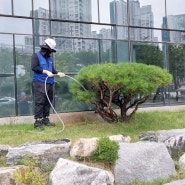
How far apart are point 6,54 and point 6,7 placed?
3.81 ft

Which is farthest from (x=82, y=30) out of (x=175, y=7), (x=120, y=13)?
(x=175, y=7)

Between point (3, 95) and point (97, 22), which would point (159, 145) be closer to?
point (3, 95)

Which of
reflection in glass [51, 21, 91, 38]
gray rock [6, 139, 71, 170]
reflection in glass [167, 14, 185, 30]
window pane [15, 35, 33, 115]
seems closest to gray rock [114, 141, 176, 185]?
gray rock [6, 139, 71, 170]

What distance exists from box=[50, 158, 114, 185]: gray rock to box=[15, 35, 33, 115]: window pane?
402 cm

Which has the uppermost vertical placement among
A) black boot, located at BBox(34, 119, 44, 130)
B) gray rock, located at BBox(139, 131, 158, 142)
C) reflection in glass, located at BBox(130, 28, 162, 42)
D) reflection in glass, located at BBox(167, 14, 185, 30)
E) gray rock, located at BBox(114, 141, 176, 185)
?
reflection in glass, located at BBox(167, 14, 185, 30)

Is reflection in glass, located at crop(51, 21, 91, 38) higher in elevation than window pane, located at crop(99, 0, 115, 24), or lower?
lower

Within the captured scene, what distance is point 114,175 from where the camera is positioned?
16.9ft

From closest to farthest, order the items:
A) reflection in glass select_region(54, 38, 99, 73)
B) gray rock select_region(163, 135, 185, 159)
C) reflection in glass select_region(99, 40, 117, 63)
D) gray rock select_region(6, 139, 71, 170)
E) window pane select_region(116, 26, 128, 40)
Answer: gray rock select_region(6, 139, 71, 170), gray rock select_region(163, 135, 185, 159), reflection in glass select_region(54, 38, 99, 73), reflection in glass select_region(99, 40, 117, 63), window pane select_region(116, 26, 128, 40)

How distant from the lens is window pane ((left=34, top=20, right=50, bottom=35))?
8984mm

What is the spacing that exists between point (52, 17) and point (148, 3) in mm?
3504

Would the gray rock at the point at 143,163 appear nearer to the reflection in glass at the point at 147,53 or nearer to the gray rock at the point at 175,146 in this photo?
the gray rock at the point at 175,146

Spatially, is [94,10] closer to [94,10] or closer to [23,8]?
[94,10]

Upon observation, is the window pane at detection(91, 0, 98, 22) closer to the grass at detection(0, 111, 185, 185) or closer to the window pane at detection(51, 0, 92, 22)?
the window pane at detection(51, 0, 92, 22)

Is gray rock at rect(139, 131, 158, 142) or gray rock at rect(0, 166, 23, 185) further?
gray rock at rect(139, 131, 158, 142)
